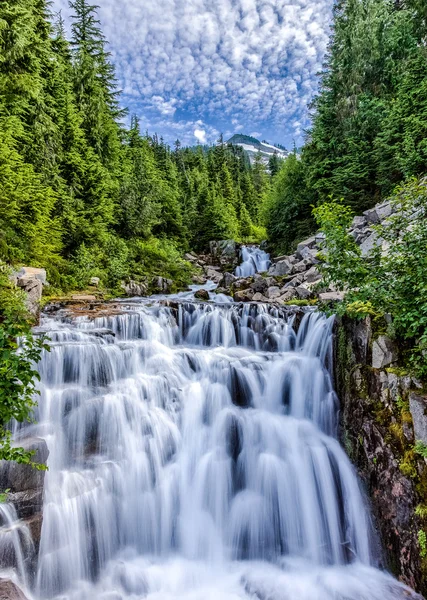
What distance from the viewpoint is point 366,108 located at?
57.8ft

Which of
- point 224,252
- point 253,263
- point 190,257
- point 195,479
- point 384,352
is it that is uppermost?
point 224,252

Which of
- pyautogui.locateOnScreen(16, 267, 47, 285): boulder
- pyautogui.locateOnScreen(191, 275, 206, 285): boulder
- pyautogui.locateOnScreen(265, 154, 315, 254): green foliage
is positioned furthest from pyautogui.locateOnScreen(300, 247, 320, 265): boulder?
pyautogui.locateOnScreen(16, 267, 47, 285): boulder

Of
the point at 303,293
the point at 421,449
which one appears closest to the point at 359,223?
the point at 303,293

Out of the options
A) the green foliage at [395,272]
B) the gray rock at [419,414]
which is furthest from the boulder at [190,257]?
the gray rock at [419,414]

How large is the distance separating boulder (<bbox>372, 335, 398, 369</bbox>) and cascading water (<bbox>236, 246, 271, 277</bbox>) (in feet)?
55.3

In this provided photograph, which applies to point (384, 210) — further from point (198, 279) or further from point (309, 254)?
point (198, 279)

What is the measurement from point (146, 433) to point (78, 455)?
125cm

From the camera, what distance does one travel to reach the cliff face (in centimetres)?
435

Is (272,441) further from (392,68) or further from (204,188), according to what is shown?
(204,188)

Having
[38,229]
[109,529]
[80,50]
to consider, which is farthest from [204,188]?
[109,529]

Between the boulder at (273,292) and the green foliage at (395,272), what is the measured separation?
769 cm

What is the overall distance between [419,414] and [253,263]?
781 inches

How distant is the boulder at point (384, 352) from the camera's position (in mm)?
5301

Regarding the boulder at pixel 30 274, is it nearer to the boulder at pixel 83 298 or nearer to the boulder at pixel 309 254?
the boulder at pixel 83 298
